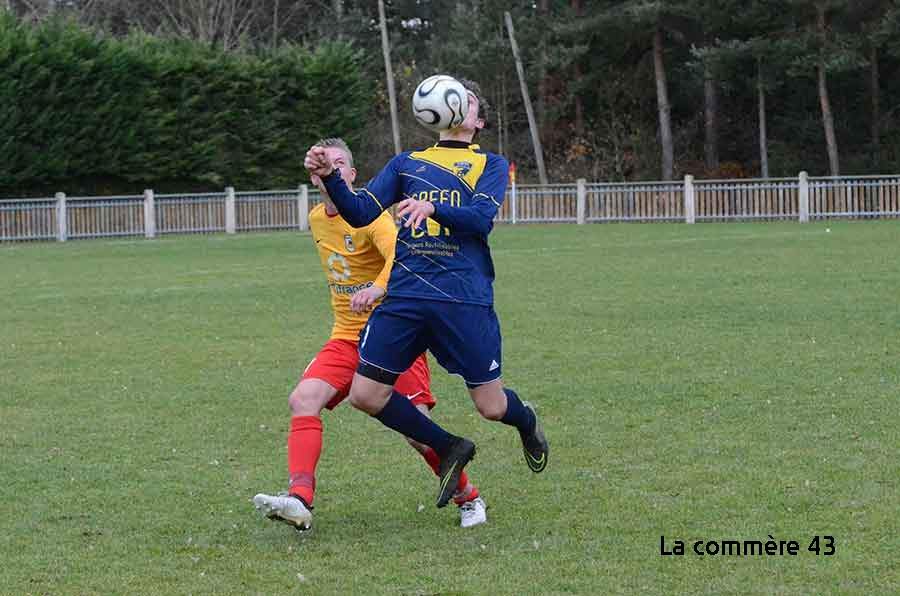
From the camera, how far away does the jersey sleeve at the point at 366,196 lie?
627 centimetres

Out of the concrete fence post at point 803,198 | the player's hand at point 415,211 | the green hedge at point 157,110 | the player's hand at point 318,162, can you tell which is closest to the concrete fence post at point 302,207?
the green hedge at point 157,110

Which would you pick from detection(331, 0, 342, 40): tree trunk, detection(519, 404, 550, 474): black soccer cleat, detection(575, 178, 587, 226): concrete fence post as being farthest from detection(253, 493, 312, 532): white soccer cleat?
detection(331, 0, 342, 40): tree trunk

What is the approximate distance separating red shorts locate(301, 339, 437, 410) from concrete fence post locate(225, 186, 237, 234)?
32639mm

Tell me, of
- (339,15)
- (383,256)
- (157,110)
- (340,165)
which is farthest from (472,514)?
(339,15)

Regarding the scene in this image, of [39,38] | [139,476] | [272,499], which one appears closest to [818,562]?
[272,499]

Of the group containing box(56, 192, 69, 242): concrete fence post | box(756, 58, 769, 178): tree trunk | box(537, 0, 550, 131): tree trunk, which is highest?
box(537, 0, 550, 131): tree trunk

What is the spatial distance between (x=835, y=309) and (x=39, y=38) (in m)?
29.0

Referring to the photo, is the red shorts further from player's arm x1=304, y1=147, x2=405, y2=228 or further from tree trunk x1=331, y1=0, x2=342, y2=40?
tree trunk x1=331, y1=0, x2=342, y2=40

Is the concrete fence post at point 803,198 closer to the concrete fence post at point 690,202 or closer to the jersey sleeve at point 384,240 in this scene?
the concrete fence post at point 690,202

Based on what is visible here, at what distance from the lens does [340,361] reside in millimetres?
6754

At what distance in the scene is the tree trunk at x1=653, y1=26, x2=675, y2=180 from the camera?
4856cm

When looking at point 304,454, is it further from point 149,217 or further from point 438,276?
point 149,217

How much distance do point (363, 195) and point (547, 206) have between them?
3521 cm

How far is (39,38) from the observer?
128 ft
